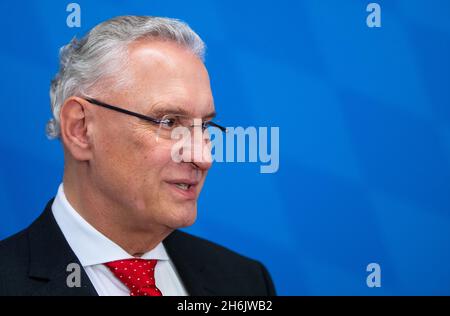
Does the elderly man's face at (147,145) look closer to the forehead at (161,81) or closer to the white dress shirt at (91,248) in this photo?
the forehead at (161,81)

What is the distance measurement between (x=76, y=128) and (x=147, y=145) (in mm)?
313

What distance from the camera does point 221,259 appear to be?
10.1 ft

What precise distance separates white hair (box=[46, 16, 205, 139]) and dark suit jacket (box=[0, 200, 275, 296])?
466mm

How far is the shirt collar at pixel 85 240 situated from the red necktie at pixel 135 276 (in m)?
0.02

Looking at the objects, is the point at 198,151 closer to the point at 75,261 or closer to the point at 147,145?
the point at 147,145

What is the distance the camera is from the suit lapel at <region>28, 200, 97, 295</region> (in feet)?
7.94

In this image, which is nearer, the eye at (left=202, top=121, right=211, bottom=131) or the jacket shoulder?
the eye at (left=202, top=121, right=211, bottom=131)

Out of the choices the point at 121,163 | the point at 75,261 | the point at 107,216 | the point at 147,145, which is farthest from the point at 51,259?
the point at 147,145

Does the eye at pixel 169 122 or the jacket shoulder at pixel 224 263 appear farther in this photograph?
the jacket shoulder at pixel 224 263

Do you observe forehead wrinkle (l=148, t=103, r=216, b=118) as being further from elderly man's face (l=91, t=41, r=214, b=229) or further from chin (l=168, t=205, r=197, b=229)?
chin (l=168, t=205, r=197, b=229)

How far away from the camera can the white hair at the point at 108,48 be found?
2582 mm

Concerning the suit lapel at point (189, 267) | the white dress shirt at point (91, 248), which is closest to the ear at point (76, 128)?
the white dress shirt at point (91, 248)

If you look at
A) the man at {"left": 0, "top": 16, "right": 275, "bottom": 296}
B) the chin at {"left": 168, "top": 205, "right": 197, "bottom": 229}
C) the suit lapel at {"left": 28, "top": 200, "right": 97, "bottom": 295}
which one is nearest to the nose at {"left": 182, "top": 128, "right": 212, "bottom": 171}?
the man at {"left": 0, "top": 16, "right": 275, "bottom": 296}
